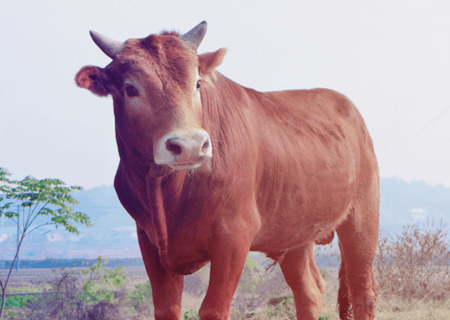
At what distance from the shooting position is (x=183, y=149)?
374 cm

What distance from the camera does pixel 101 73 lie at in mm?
4520

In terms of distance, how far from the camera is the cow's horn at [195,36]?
4.57 m

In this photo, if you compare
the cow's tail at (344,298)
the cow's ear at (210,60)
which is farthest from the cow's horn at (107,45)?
the cow's tail at (344,298)

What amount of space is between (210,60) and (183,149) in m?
1.23

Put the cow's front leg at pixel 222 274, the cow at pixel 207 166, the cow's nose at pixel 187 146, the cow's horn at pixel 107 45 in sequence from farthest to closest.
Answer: the cow's horn at pixel 107 45 → the cow's front leg at pixel 222 274 → the cow at pixel 207 166 → the cow's nose at pixel 187 146

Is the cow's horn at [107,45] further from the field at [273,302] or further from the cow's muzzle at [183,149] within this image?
the field at [273,302]

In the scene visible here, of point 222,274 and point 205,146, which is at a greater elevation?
point 205,146

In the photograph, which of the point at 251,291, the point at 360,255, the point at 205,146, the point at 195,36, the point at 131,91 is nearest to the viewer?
the point at 205,146

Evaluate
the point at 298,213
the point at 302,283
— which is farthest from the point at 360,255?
the point at 298,213

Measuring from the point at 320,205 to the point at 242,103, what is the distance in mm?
1334

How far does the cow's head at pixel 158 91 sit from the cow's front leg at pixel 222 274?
0.84 metres

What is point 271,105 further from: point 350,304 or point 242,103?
point 350,304

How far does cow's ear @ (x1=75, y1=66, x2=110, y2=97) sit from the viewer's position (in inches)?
178

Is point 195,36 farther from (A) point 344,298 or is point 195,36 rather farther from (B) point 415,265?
(B) point 415,265
